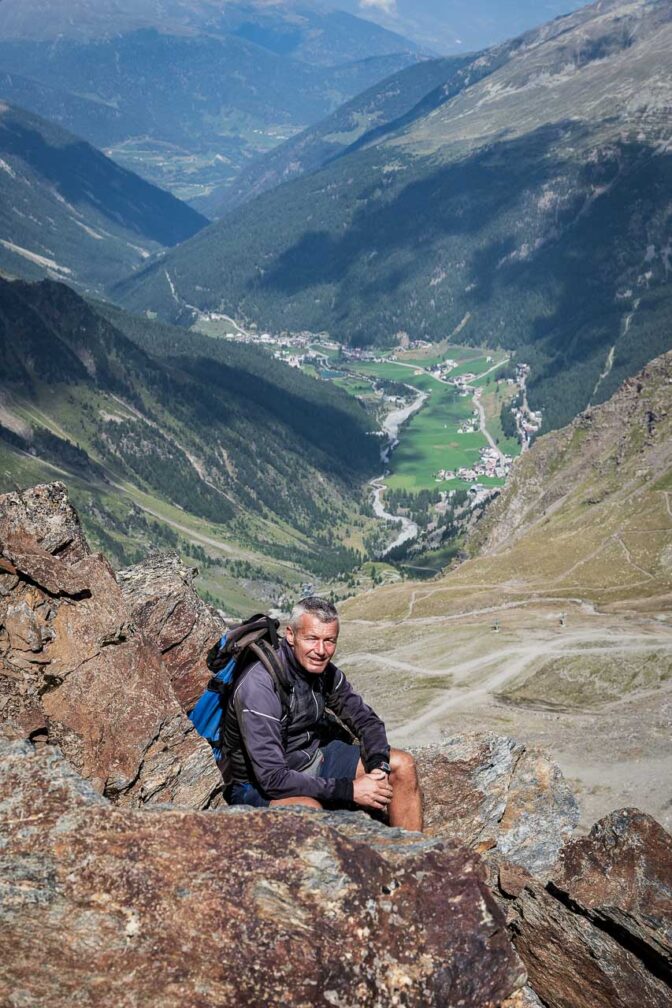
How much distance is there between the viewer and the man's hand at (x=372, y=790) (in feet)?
62.0

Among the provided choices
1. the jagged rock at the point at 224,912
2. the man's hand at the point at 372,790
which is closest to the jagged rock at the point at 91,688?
the man's hand at the point at 372,790

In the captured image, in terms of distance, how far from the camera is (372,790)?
19.0 metres

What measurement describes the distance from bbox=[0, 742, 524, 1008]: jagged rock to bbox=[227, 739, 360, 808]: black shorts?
387 centimetres

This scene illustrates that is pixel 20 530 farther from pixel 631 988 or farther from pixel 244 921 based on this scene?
pixel 631 988

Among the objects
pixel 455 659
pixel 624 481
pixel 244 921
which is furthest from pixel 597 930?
pixel 624 481

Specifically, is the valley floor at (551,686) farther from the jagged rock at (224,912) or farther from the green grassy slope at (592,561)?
the jagged rock at (224,912)

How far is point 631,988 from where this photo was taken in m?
16.7

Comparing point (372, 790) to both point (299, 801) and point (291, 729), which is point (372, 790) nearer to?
point (299, 801)

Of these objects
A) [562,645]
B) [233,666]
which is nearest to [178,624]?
[233,666]

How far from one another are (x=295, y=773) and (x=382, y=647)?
100 metres

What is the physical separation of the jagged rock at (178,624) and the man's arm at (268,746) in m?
10.1

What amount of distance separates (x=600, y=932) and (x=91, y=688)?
13522 millimetres

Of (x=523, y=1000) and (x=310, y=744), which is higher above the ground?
(x=310, y=744)

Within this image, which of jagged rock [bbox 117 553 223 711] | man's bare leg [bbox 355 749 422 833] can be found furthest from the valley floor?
man's bare leg [bbox 355 749 422 833]
